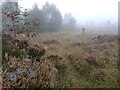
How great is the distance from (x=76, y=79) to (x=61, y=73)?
564 millimetres

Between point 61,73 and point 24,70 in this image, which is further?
point 61,73

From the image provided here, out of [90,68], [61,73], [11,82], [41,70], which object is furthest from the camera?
[90,68]

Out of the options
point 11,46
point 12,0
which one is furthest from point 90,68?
point 12,0

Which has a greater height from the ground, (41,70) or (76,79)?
(41,70)

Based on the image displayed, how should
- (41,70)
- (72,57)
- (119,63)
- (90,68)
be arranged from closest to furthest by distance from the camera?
(41,70)
(119,63)
(90,68)
(72,57)

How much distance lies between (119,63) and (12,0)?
6410 mm

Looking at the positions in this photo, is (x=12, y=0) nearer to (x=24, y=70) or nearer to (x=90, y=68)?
(x=90, y=68)

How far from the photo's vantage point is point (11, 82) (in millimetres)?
5980

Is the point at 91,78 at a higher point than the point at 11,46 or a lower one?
lower

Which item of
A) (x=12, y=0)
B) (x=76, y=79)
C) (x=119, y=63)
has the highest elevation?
(x=12, y=0)

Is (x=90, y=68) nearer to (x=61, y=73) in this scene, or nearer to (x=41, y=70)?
(x=61, y=73)

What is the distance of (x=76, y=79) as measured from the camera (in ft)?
28.0

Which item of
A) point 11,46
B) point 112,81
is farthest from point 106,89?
point 11,46

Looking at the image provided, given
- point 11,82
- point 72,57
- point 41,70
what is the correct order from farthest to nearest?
1. point 72,57
2. point 41,70
3. point 11,82
